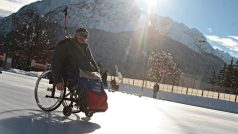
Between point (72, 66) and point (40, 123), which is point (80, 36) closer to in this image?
point (72, 66)

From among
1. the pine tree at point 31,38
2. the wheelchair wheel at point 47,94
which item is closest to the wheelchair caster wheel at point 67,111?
the wheelchair wheel at point 47,94

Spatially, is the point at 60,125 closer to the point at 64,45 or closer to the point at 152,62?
the point at 64,45

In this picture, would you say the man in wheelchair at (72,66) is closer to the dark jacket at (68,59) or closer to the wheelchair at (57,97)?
the dark jacket at (68,59)

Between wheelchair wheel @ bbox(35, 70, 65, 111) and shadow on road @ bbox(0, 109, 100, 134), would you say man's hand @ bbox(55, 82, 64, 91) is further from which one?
shadow on road @ bbox(0, 109, 100, 134)

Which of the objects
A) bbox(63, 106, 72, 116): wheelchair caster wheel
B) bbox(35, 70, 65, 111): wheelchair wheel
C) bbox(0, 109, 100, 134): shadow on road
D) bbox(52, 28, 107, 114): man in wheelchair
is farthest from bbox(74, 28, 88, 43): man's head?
bbox(0, 109, 100, 134): shadow on road

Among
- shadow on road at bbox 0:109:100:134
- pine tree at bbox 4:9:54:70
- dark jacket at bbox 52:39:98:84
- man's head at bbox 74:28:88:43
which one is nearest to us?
shadow on road at bbox 0:109:100:134

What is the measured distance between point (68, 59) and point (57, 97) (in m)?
0.73

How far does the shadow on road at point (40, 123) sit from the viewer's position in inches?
209

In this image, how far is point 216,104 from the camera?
110 ft

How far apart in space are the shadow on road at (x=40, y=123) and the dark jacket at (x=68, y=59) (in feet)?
1.98

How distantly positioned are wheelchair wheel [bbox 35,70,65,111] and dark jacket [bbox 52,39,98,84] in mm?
365

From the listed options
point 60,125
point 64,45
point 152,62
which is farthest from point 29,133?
point 152,62

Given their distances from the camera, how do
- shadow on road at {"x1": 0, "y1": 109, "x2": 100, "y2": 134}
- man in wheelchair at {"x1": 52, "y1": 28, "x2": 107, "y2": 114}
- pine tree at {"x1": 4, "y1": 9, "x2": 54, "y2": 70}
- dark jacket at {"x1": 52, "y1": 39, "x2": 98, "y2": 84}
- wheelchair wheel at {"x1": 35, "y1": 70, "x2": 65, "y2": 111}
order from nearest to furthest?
shadow on road at {"x1": 0, "y1": 109, "x2": 100, "y2": 134}, man in wheelchair at {"x1": 52, "y1": 28, "x2": 107, "y2": 114}, dark jacket at {"x1": 52, "y1": 39, "x2": 98, "y2": 84}, wheelchair wheel at {"x1": 35, "y1": 70, "x2": 65, "y2": 111}, pine tree at {"x1": 4, "y1": 9, "x2": 54, "y2": 70}

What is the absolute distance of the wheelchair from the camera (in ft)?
22.9
